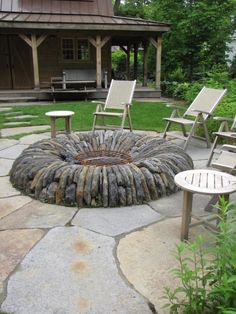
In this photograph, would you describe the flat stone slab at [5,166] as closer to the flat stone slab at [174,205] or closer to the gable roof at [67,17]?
the flat stone slab at [174,205]

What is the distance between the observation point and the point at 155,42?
11.8m

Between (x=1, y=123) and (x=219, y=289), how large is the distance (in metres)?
6.51

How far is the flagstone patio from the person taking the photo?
6.47 feet

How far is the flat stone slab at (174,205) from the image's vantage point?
3.13m

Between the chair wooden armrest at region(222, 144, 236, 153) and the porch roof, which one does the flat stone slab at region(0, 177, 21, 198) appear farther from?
the porch roof

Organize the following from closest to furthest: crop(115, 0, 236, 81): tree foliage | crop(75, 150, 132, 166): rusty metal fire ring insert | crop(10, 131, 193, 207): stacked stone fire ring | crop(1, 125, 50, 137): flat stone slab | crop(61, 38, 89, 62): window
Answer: crop(10, 131, 193, 207): stacked stone fire ring
crop(75, 150, 132, 166): rusty metal fire ring insert
crop(1, 125, 50, 137): flat stone slab
crop(115, 0, 236, 81): tree foliage
crop(61, 38, 89, 62): window

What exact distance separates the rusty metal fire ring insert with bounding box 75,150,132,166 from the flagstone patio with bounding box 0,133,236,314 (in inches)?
33.1

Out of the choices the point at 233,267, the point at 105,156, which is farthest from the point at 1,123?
the point at 233,267

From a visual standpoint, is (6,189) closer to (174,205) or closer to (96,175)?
(96,175)

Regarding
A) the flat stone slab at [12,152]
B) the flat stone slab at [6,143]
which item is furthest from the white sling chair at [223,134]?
the flat stone slab at [6,143]

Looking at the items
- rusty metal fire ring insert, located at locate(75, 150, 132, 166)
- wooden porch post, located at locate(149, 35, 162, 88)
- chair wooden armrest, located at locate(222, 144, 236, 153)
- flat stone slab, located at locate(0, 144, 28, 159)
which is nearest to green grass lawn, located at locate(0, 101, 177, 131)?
flat stone slab, located at locate(0, 144, 28, 159)

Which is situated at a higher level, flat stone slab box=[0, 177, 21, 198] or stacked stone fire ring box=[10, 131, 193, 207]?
stacked stone fire ring box=[10, 131, 193, 207]

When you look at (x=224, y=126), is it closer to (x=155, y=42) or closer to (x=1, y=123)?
(x=1, y=123)

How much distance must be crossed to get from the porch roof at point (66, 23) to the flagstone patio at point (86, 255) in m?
8.42
